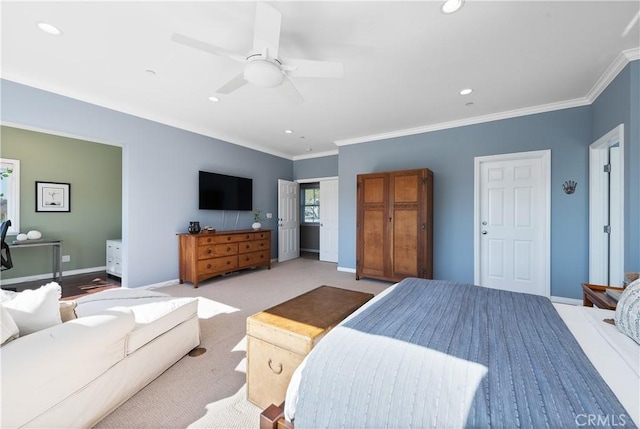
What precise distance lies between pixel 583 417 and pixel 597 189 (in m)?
3.76

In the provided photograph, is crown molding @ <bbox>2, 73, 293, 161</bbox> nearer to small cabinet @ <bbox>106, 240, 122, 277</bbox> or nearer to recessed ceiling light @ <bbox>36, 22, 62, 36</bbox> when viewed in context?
recessed ceiling light @ <bbox>36, 22, 62, 36</bbox>

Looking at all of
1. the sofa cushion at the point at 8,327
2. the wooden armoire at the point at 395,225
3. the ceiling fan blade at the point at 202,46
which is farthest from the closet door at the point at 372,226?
the sofa cushion at the point at 8,327

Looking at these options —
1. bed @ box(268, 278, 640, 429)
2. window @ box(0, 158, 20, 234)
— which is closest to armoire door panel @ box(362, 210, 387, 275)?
bed @ box(268, 278, 640, 429)

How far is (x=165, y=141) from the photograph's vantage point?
13.4 feet

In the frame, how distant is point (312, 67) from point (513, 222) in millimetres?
3668

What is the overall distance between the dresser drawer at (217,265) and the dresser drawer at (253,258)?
0.40 ft

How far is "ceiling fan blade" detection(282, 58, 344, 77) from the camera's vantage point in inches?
75.4

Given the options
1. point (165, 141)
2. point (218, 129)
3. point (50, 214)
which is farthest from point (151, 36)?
point (50, 214)

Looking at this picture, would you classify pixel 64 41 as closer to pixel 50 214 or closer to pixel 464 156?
pixel 50 214

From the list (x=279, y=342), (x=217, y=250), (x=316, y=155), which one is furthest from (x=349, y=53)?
(x=316, y=155)

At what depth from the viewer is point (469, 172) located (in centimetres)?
407

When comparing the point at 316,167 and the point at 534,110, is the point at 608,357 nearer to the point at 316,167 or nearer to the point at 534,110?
the point at 534,110

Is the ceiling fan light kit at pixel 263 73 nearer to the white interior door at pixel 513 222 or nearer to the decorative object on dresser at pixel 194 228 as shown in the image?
the decorative object on dresser at pixel 194 228

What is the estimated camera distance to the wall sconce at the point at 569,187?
339 centimetres
